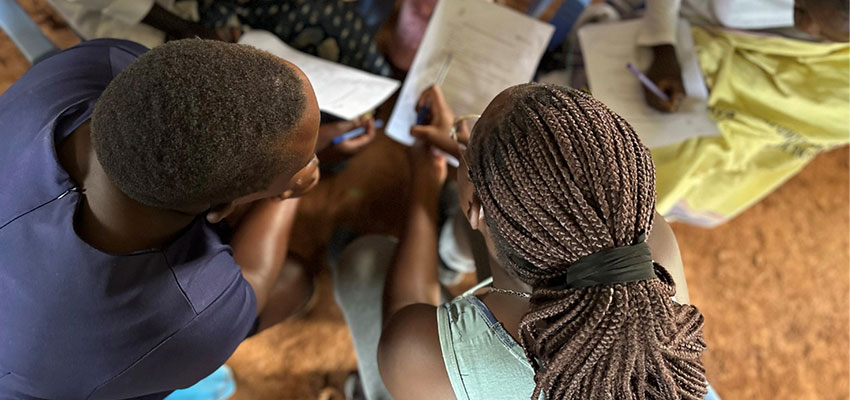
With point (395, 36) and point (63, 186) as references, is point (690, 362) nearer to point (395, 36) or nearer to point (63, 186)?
point (63, 186)

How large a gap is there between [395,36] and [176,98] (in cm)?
88

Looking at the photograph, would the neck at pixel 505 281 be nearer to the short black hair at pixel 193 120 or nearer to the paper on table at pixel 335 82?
the short black hair at pixel 193 120

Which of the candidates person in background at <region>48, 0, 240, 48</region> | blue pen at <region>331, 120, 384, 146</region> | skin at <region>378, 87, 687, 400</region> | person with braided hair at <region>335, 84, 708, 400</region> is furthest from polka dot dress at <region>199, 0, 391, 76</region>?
person with braided hair at <region>335, 84, 708, 400</region>

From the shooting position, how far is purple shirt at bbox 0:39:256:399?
620 mm

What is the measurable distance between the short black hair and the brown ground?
758 mm

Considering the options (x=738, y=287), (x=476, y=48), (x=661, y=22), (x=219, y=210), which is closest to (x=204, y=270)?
(x=219, y=210)

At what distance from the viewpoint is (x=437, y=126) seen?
1.04m

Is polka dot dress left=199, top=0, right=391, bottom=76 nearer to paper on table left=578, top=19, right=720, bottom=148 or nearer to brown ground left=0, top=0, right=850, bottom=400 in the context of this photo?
brown ground left=0, top=0, right=850, bottom=400

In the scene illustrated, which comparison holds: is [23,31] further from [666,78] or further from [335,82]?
[666,78]

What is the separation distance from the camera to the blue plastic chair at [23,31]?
0.90 metres

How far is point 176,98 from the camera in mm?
553

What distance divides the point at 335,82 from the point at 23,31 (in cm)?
52

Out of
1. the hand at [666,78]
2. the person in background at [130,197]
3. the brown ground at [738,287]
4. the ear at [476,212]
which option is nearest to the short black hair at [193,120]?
the person in background at [130,197]

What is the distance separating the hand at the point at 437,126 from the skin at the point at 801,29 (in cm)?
48
